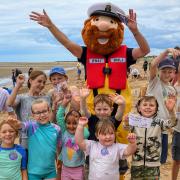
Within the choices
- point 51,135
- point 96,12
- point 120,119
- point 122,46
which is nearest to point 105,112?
point 120,119

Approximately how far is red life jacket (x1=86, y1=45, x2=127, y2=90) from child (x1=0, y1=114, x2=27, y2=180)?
1.12 metres

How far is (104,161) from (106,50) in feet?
4.53

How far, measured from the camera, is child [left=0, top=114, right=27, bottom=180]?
3803mm

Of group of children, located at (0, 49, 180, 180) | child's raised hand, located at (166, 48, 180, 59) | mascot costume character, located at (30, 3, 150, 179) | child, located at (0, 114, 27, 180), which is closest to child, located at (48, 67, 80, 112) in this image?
group of children, located at (0, 49, 180, 180)

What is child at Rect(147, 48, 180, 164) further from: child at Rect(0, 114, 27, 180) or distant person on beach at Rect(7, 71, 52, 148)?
child at Rect(0, 114, 27, 180)

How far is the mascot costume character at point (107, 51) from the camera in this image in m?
4.39

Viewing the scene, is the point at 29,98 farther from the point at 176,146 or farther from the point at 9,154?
the point at 176,146

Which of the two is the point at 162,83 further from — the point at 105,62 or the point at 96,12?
the point at 96,12

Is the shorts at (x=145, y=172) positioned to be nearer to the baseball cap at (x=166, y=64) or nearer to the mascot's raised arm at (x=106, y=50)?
the mascot's raised arm at (x=106, y=50)

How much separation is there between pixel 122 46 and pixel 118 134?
1065 millimetres

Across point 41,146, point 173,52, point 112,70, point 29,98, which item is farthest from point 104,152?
point 173,52

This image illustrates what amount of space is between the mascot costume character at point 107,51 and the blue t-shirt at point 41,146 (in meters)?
0.63

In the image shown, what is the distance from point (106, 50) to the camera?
14.6 ft

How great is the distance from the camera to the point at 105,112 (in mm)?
4020
